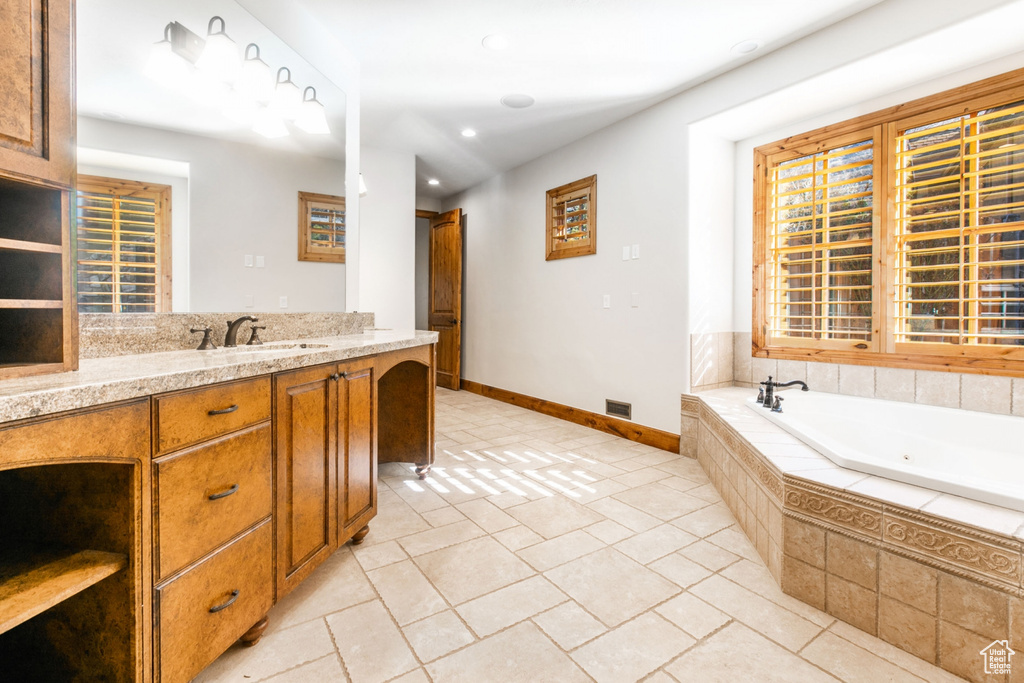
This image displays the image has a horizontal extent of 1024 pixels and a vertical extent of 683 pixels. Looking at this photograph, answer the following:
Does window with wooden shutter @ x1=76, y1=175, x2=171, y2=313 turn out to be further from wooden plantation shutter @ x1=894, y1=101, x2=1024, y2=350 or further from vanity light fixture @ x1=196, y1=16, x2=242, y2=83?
wooden plantation shutter @ x1=894, y1=101, x2=1024, y2=350

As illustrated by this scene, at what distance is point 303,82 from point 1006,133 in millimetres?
3586

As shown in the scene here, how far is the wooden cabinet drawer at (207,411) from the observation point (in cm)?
102

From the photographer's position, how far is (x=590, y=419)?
4.06 meters

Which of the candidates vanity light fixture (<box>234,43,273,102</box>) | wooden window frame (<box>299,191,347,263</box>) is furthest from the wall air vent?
vanity light fixture (<box>234,43,273,102</box>)

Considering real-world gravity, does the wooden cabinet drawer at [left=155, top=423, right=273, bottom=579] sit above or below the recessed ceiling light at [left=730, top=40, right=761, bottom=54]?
below

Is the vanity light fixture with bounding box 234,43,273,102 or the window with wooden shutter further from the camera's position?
the vanity light fixture with bounding box 234,43,273,102

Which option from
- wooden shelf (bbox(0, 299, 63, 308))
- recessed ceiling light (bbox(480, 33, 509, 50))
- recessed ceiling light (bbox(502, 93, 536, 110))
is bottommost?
wooden shelf (bbox(0, 299, 63, 308))


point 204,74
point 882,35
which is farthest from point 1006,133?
point 204,74

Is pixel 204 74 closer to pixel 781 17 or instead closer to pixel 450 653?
pixel 450 653

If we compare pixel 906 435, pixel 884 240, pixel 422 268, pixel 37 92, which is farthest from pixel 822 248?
pixel 422 268

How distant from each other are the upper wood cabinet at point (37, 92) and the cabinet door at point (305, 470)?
71 centimetres

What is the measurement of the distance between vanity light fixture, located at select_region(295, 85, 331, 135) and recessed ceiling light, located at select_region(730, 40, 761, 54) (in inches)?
95.9

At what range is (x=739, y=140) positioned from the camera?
3.45 meters

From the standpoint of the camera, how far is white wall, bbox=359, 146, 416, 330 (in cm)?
450
